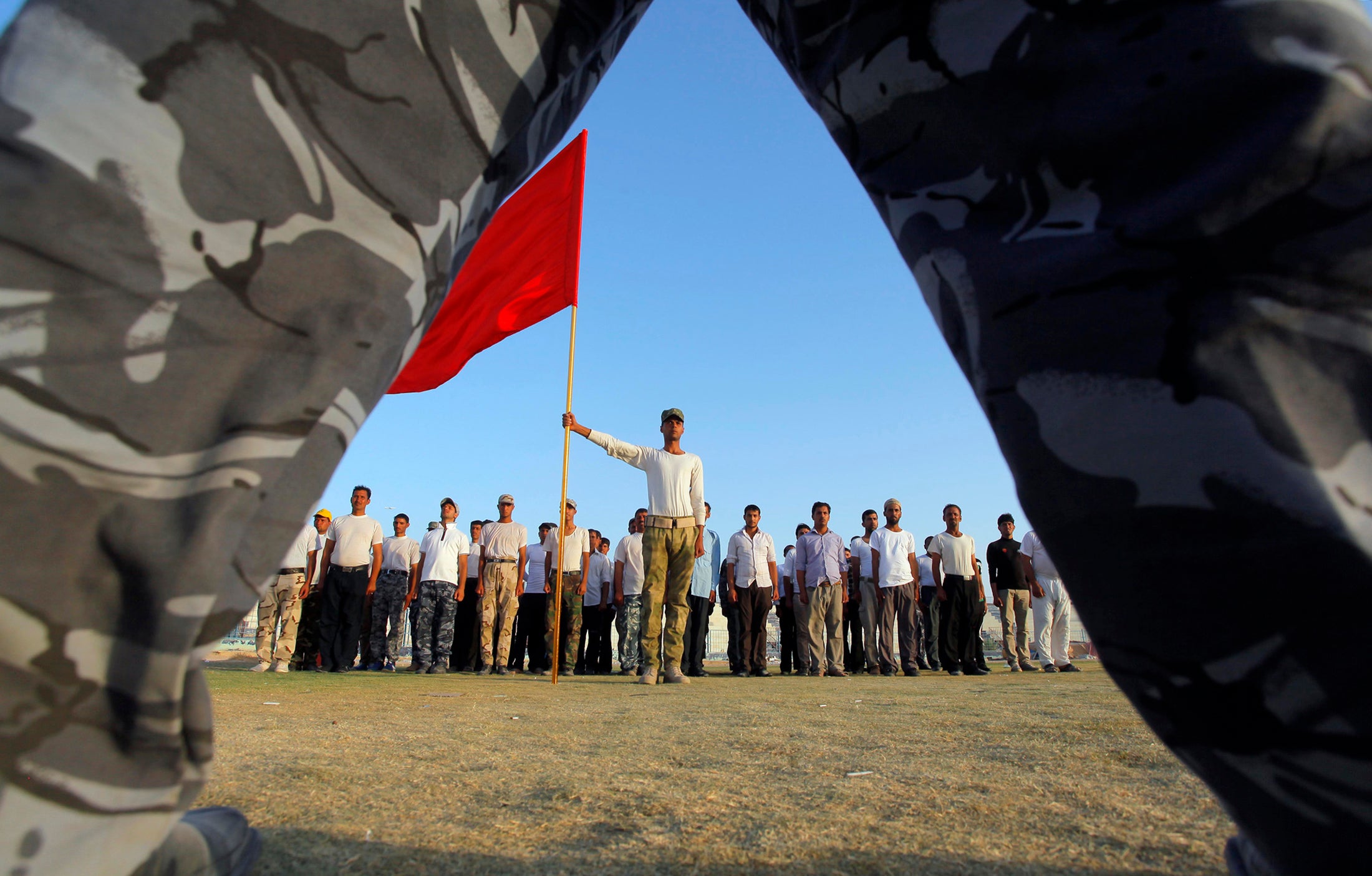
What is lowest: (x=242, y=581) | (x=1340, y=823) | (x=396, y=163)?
(x=1340, y=823)

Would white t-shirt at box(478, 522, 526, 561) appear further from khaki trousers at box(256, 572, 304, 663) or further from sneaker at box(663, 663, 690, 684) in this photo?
sneaker at box(663, 663, 690, 684)

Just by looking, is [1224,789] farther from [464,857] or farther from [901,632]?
[901,632]

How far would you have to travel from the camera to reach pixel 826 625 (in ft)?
29.1

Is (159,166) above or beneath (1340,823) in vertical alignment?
above

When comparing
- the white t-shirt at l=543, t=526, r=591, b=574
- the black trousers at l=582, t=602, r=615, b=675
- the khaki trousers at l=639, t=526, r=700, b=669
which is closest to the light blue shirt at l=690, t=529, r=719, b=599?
the white t-shirt at l=543, t=526, r=591, b=574

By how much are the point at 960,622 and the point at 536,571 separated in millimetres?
4948

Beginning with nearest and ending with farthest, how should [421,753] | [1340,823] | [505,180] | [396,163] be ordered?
[1340,823]
[396,163]
[505,180]
[421,753]

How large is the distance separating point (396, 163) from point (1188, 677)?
60cm

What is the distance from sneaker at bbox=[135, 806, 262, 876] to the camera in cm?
56

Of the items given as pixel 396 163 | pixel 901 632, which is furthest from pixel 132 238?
pixel 901 632

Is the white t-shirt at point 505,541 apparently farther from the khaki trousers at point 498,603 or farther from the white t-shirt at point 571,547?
the white t-shirt at point 571,547

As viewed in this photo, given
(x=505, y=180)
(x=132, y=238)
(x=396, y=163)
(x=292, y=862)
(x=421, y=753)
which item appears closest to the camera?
(x=132, y=238)

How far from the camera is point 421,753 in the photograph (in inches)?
65.2

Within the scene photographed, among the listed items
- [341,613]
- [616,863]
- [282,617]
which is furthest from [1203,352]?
[341,613]
